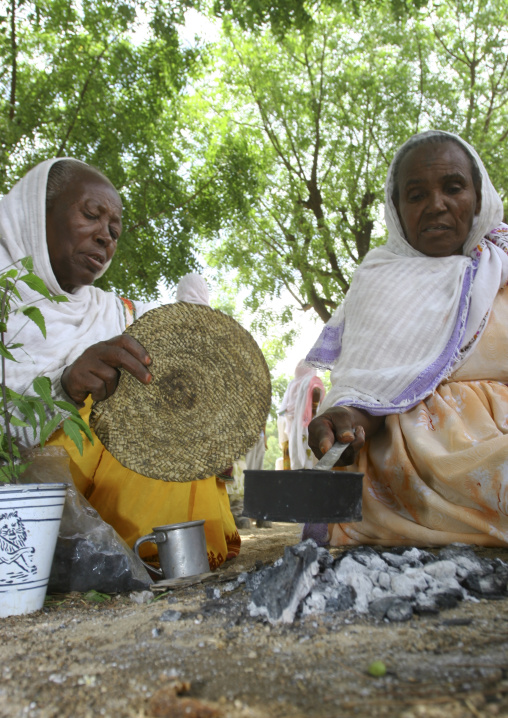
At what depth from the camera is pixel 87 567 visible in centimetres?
200

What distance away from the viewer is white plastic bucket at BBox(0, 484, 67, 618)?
1.67 metres

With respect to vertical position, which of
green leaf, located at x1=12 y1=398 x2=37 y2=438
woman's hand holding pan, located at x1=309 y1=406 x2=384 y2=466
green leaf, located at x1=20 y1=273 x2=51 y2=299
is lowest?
woman's hand holding pan, located at x1=309 y1=406 x2=384 y2=466

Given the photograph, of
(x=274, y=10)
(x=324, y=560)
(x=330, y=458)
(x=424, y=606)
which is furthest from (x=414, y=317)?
(x=274, y=10)

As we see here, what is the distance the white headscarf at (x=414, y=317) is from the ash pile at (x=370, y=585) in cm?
75

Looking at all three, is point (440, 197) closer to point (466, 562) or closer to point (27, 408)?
point (466, 562)

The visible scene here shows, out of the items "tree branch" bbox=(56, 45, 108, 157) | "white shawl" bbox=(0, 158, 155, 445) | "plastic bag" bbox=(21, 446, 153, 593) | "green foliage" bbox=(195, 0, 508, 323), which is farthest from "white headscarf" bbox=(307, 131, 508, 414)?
"green foliage" bbox=(195, 0, 508, 323)

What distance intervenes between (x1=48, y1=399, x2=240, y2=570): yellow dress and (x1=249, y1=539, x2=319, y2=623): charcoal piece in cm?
94

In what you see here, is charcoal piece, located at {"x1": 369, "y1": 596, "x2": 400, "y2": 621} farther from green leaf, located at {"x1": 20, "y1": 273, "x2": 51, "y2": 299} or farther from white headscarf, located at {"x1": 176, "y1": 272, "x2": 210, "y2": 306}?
white headscarf, located at {"x1": 176, "y1": 272, "x2": 210, "y2": 306}

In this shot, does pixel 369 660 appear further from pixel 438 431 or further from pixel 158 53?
pixel 158 53

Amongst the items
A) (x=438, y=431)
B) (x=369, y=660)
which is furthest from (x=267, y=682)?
(x=438, y=431)

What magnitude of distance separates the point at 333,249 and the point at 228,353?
9391 millimetres

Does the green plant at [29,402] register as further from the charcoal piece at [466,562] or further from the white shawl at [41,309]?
the charcoal piece at [466,562]

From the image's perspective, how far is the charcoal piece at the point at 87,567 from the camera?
1997mm

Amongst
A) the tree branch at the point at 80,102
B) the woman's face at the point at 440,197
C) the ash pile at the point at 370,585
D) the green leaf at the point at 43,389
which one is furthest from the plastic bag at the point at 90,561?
the tree branch at the point at 80,102
